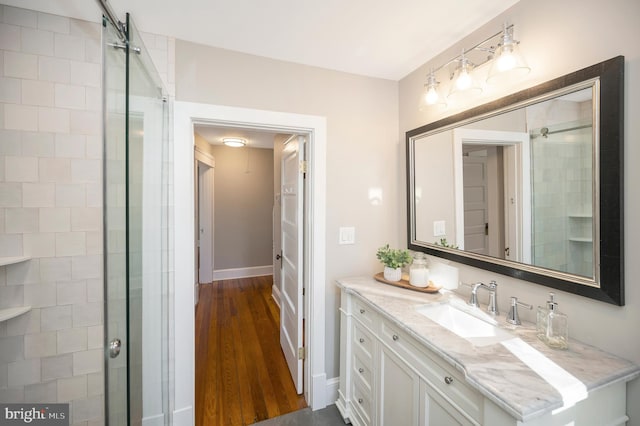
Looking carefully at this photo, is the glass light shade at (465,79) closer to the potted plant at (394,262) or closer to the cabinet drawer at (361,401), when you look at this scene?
the potted plant at (394,262)

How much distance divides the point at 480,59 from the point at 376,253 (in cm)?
138

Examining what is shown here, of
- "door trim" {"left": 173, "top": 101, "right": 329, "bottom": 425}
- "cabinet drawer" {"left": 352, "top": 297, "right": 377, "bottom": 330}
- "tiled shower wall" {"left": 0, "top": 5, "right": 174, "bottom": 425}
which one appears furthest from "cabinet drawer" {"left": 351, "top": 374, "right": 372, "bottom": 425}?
"tiled shower wall" {"left": 0, "top": 5, "right": 174, "bottom": 425}

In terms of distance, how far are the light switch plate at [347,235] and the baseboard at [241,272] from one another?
3.54 metres

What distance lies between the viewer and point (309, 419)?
184cm

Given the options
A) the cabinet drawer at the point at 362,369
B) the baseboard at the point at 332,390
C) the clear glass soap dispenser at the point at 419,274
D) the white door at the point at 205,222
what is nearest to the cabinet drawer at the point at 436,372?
the cabinet drawer at the point at 362,369

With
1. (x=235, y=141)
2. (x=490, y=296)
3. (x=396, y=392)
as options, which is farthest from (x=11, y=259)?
(x=235, y=141)

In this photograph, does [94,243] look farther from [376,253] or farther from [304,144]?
[376,253]

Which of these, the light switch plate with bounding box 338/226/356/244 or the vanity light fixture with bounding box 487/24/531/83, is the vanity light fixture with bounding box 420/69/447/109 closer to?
the vanity light fixture with bounding box 487/24/531/83

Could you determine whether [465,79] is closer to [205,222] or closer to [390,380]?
[390,380]

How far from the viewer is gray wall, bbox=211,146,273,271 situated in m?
4.85

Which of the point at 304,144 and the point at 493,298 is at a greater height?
the point at 304,144

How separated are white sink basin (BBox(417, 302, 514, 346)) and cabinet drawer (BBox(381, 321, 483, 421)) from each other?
19cm

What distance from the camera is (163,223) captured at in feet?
5.11

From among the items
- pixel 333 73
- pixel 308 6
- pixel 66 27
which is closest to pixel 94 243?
pixel 66 27
